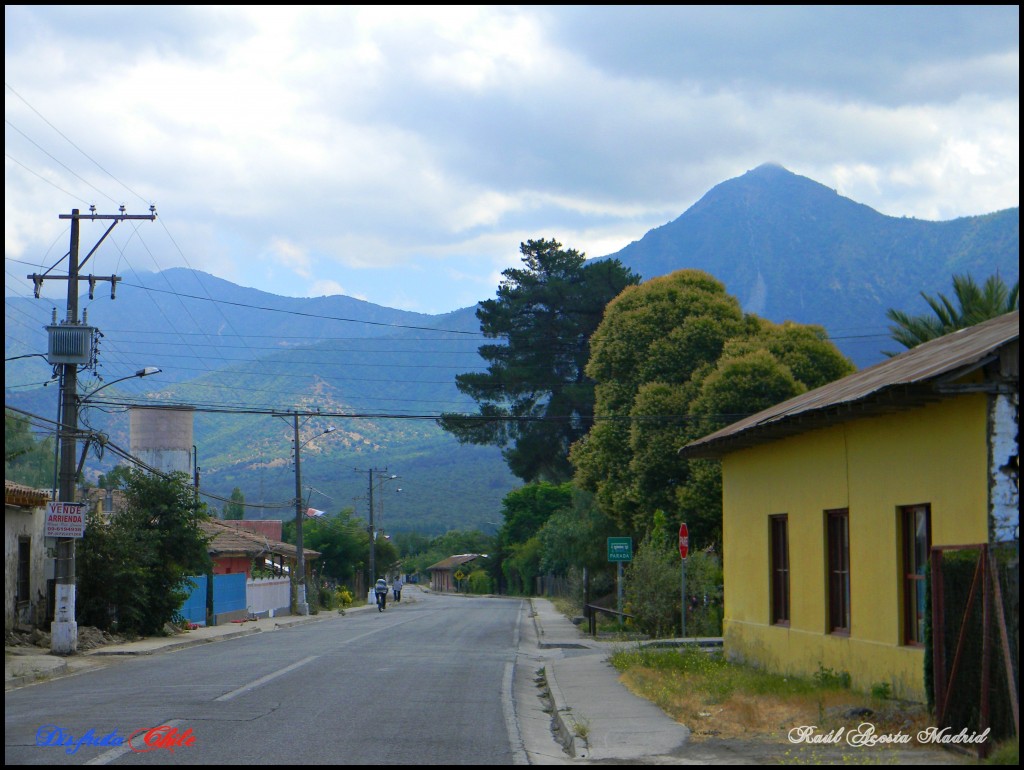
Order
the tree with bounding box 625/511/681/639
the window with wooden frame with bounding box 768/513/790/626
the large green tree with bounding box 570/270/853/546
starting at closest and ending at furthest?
the window with wooden frame with bounding box 768/513/790/626 < the tree with bounding box 625/511/681/639 < the large green tree with bounding box 570/270/853/546

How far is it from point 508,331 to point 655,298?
2531cm

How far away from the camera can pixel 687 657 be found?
1961 cm

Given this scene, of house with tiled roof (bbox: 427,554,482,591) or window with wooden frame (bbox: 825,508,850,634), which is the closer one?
window with wooden frame (bbox: 825,508,850,634)

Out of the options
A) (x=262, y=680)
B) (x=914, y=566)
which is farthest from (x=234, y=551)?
(x=914, y=566)

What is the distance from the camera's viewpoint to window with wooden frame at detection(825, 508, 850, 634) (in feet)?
48.0

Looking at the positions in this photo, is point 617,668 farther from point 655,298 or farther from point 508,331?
point 508,331

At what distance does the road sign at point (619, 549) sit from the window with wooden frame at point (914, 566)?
16.8 m

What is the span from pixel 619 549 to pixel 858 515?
15.9 metres

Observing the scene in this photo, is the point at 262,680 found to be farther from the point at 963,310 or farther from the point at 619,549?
the point at 963,310

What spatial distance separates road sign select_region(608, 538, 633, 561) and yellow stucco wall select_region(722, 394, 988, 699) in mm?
9881

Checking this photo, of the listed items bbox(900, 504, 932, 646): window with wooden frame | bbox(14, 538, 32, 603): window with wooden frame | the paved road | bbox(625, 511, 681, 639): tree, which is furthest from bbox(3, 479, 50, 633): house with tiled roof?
bbox(900, 504, 932, 646): window with wooden frame

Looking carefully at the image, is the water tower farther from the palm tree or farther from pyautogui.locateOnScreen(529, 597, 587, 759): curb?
pyautogui.locateOnScreen(529, 597, 587, 759): curb

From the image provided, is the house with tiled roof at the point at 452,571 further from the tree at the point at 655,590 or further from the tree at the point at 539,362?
the tree at the point at 655,590

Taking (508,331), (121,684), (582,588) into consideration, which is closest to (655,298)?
(582,588)
